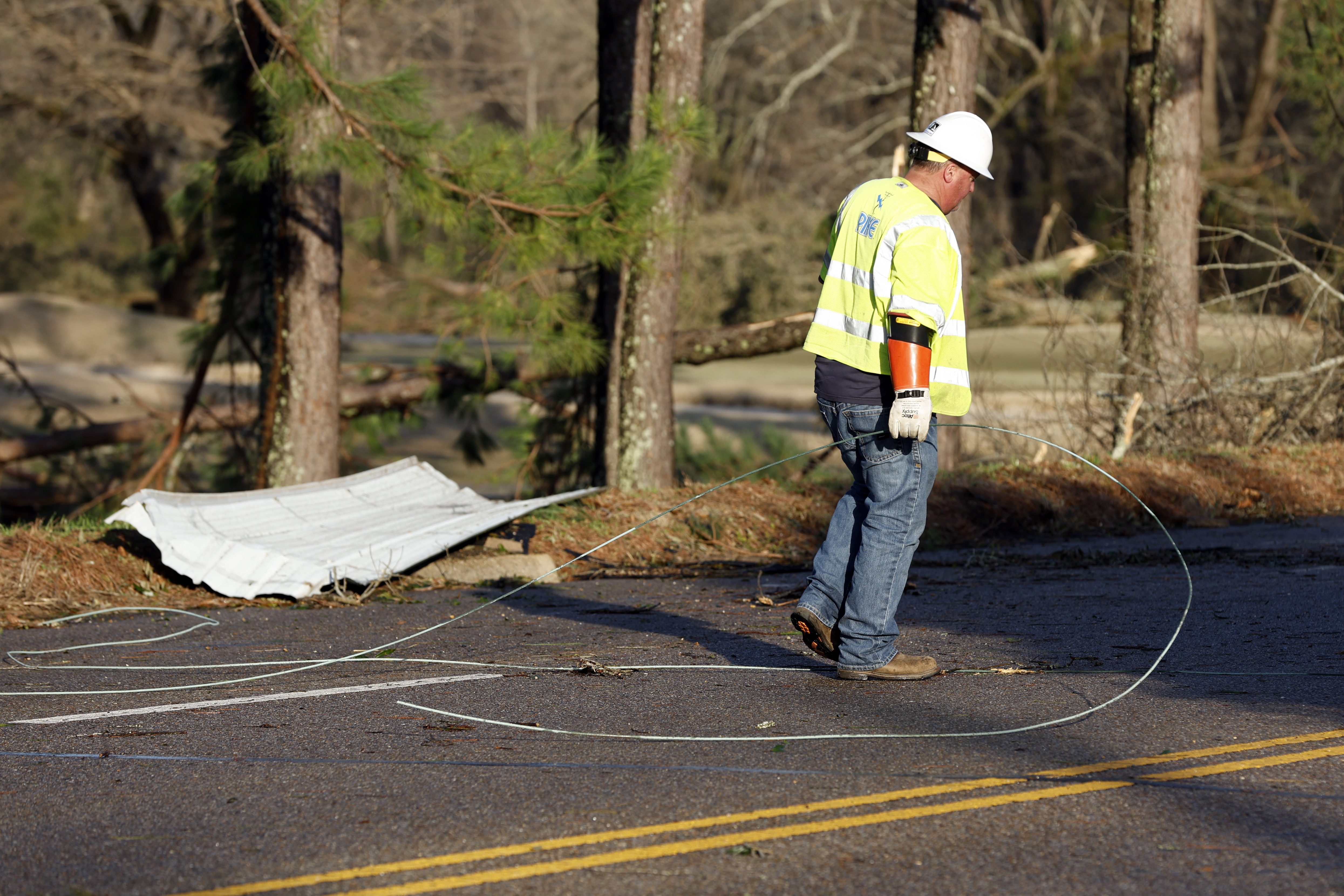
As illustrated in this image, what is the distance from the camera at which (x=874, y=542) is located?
4664 millimetres

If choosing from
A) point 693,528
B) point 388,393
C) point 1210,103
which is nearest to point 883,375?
point 693,528

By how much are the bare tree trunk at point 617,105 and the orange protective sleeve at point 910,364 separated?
255 inches

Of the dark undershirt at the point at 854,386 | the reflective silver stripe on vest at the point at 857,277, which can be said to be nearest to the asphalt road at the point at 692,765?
the dark undershirt at the point at 854,386

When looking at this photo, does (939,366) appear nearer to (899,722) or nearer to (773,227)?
(899,722)

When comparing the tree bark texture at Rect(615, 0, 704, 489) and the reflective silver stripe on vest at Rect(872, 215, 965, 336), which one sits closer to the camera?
the reflective silver stripe on vest at Rect(872, 215, 965, 336)

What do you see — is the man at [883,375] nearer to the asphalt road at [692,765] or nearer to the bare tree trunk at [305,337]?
the asphalt road at [692,765]

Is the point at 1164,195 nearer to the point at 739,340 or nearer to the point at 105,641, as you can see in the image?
the point at 739,340

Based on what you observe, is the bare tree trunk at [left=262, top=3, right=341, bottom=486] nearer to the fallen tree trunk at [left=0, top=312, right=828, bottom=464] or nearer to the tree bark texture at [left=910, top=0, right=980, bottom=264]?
the fallen tree trunk at [left=0, top=312, right=828, bottom=464]

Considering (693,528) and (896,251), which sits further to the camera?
(693,528)

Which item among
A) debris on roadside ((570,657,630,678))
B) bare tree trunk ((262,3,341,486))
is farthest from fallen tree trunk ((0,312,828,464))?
debris on roadside ((570,657,630,678))

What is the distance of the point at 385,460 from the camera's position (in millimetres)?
15055

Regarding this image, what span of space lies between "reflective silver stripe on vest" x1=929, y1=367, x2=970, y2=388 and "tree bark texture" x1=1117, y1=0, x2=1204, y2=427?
311 inches

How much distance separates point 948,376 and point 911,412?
0.33m

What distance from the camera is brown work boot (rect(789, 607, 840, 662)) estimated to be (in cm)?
477
